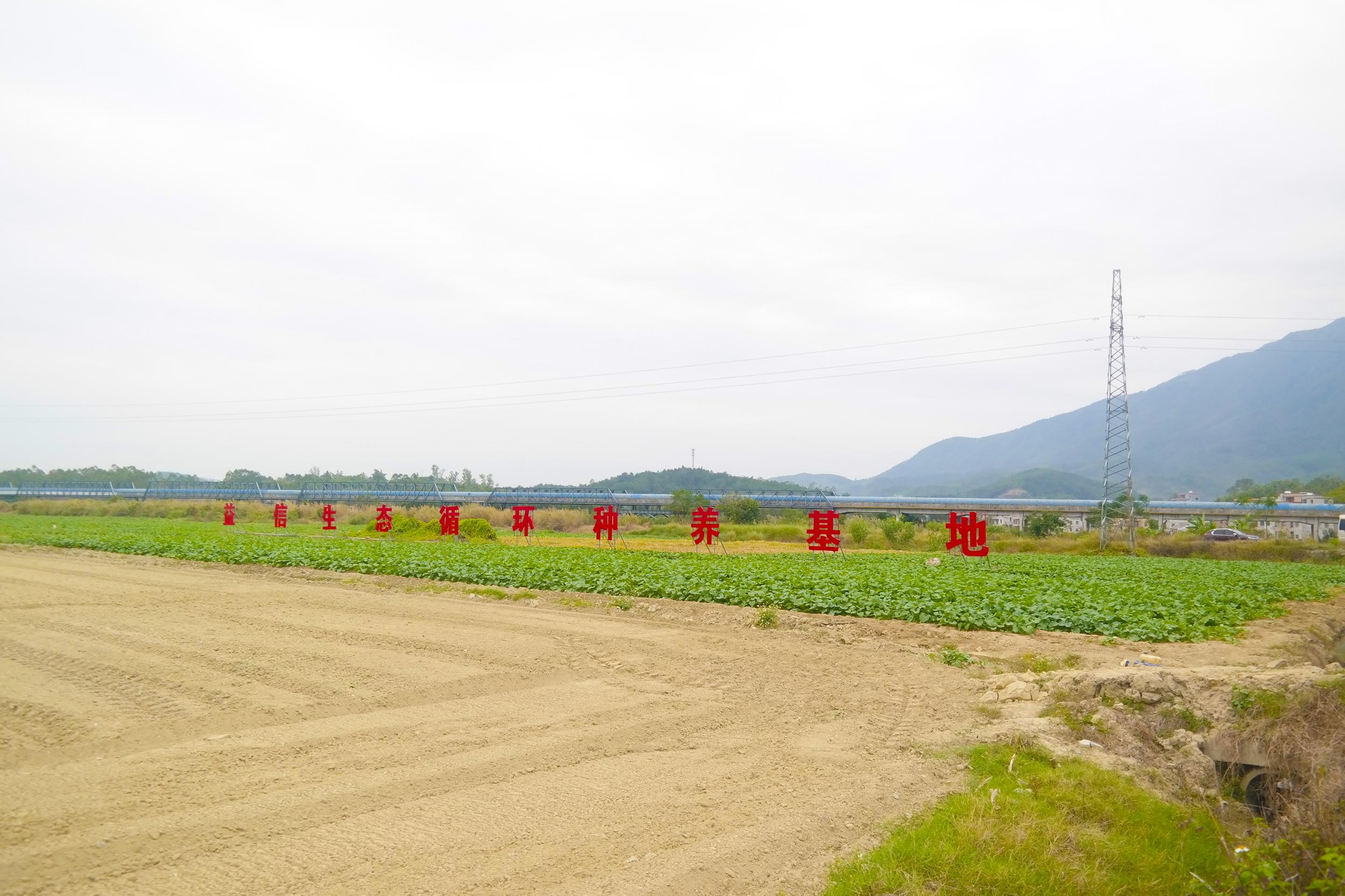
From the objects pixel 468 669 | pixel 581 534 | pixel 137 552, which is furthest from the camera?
pixel 581 534

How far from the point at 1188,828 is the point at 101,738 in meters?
10.7

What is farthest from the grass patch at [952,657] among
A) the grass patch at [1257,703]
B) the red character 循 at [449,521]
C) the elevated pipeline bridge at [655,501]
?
the elevated pipeline bridge at [655,501]

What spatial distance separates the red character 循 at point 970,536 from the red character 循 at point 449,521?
2414 cm

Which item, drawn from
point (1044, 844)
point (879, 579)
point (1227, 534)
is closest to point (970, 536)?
point (879, 579)

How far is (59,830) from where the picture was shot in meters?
6.17

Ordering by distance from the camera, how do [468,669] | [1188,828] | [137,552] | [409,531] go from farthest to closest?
1. [409,531]
2. [137,552]
3. [468,669]
4. [1188,828]

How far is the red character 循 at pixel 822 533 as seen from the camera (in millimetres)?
33719

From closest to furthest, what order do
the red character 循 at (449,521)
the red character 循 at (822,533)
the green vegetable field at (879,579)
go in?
1. the green vegetable field at (879,579)
2. the red character 循 at (822,533)
3. the red character 循 at (449,521)

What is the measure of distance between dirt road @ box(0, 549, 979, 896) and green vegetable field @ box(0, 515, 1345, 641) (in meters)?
4.20

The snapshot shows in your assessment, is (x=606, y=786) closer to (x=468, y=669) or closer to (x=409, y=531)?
(x=468, y=669)

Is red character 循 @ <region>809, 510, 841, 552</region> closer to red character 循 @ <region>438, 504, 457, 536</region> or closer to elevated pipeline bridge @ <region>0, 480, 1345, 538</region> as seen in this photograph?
red character 循 @ <region>438, 504, 457, 536</region>

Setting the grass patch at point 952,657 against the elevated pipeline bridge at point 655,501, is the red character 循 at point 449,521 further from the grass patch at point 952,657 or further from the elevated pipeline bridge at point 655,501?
the elevated pipeline bridge at point 655,501

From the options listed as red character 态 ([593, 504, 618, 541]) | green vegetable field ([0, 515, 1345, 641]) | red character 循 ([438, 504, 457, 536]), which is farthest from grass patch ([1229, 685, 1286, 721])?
red character 循 ([438, 504, 457, 536])

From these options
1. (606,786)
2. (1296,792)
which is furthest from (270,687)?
(1296,792)
